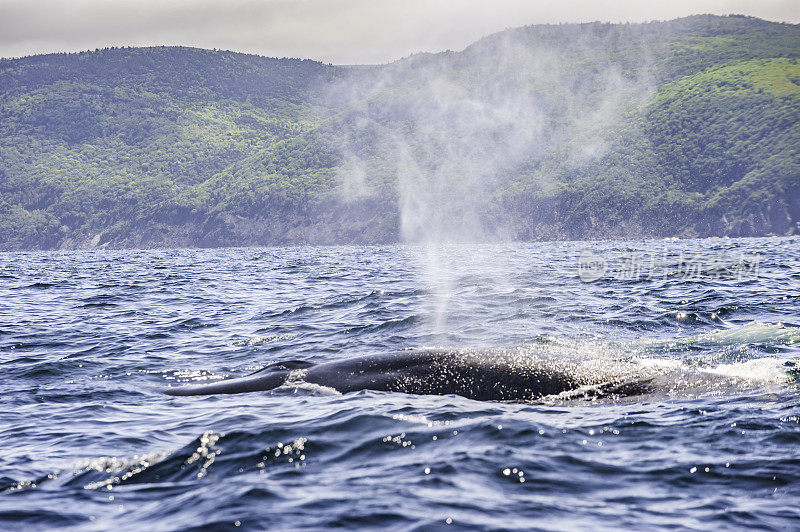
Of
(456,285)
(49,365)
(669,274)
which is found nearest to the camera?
(49,365)

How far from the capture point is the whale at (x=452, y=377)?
938 centimetres

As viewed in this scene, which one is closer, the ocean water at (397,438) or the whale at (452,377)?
the ocean water at (397,438)

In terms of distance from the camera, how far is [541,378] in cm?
957

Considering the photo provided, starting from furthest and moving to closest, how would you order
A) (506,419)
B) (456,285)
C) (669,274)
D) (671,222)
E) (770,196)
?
1. (671,222)
2. (770,196)
3. (669,274)
4. (456,285)
5. (506,419)

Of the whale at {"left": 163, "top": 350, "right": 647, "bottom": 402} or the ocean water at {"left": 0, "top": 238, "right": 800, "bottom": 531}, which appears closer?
the ocean water at {"left": 0, "top": 238, "right": 800, "bottom": 531}

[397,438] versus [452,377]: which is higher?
[452,377]

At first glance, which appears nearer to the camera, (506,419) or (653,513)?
(653,513)

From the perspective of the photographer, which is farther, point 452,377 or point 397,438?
point 452,377

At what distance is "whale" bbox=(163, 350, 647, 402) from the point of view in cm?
938

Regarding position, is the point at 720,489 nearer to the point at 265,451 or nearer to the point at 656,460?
the point at 656,460

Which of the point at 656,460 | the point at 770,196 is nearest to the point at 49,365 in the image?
the point at 656,460

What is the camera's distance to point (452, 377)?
31.7 feet

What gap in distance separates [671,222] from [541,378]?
16867 centimetres

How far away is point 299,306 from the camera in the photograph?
69.7 feet
